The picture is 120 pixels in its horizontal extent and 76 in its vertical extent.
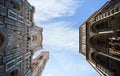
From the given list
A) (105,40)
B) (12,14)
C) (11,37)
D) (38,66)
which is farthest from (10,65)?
(38,66)

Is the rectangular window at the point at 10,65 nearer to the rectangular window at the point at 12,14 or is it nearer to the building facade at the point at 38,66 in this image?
the rectangular window at the point at 12,14

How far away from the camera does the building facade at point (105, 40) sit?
3231 centimetres

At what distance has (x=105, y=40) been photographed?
40656 millimetres

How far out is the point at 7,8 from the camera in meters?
31.6

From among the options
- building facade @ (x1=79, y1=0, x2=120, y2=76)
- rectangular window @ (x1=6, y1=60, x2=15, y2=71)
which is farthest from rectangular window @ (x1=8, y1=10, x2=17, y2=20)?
building facade @ (x1=79, y1=0, x2=120, y2=76)

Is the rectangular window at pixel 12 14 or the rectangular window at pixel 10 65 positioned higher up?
the rectangular window at pixel 12 14

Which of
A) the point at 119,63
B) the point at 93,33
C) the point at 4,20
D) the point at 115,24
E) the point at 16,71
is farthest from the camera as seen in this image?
the point at 93,33

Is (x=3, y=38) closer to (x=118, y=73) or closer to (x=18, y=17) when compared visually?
(x=18, y=17)

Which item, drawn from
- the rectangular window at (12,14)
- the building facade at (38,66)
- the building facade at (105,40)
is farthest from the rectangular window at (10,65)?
the building facade at (38,66)

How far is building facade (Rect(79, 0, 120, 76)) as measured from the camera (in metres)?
32.3

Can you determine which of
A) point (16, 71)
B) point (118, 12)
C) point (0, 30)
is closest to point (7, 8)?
point (0, 30)

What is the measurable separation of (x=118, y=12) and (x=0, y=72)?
75.8ft

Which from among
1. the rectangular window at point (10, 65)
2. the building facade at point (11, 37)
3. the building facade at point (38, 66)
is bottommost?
the building facade at point (38, 66)

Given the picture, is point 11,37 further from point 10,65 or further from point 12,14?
point 10,65
